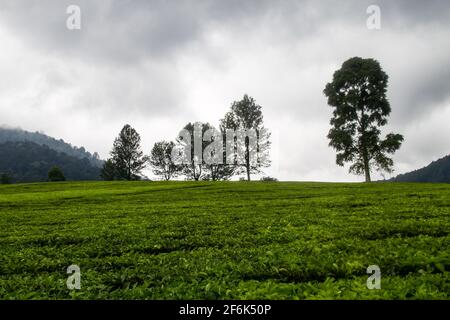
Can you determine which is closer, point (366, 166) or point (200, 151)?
point (366, 166)

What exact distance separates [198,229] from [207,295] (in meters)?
7.96

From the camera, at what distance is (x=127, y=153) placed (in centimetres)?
9531

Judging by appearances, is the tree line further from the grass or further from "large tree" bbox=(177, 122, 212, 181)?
the grass

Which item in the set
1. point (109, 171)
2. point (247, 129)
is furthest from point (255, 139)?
point (109, 171)

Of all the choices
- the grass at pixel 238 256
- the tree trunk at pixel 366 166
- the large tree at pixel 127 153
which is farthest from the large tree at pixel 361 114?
the large tree at pixel 127 153

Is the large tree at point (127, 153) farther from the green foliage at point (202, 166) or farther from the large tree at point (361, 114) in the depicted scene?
the large tree at point (361, 114)

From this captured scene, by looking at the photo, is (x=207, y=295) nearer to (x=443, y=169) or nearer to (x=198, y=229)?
(x=198, y=229)

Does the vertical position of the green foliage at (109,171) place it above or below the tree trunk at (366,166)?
above

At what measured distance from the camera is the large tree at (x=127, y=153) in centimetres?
9538

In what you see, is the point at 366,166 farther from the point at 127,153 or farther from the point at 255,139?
the point at 127,153

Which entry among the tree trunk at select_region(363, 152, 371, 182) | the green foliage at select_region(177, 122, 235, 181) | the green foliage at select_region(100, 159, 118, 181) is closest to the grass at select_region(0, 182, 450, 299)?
the tree trunk at select_region(363, 152, 371, 182)

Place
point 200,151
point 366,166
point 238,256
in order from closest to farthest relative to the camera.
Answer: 1. point 238,256
2. point 366,166
3. point 200,151

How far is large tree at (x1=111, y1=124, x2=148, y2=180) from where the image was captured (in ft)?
313
